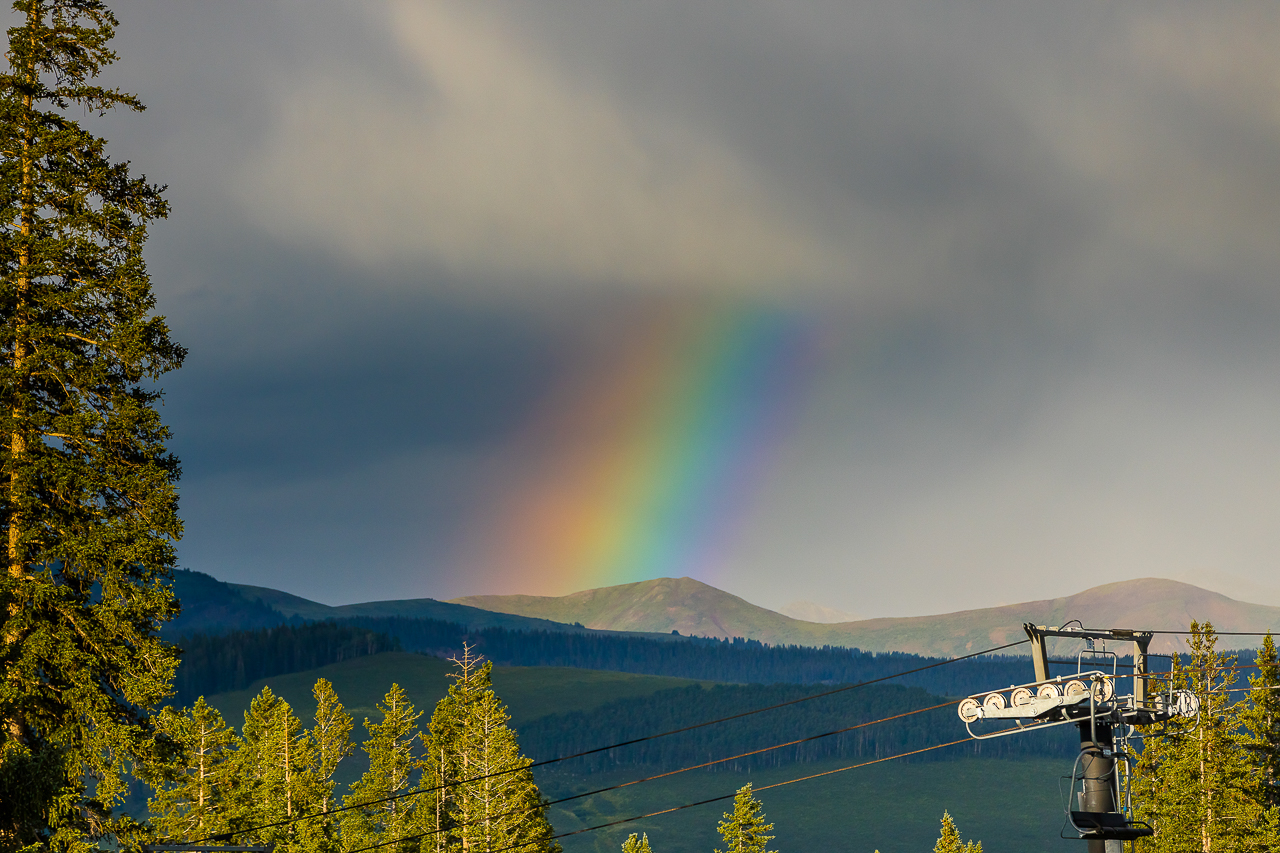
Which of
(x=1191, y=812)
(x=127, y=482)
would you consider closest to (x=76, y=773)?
(x=127, y=482)

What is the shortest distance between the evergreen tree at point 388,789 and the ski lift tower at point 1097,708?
3791 centimetres

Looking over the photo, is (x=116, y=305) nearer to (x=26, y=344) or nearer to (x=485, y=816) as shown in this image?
(x=26, y=344)

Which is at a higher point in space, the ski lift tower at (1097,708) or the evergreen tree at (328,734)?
the ski lift tower at (1097,708)

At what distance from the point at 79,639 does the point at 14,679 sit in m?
1.59

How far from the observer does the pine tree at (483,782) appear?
209 feet

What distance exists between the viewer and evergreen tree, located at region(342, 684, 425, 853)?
204 ft

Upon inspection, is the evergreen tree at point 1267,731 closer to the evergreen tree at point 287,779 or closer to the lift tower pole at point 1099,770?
the lift tower pole at point 1099,770

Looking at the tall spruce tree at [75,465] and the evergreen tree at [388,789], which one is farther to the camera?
the evergreen tree at [388,789]

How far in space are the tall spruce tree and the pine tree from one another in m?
37.0

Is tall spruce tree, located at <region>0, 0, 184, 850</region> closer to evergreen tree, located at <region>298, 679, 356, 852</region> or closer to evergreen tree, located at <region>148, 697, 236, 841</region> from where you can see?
evergreen tree, located at <region>148, 697, 236, 841</region>

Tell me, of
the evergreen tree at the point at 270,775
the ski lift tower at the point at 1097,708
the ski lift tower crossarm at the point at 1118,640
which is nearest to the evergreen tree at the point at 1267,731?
the ski lift tower at the point at 1097,708

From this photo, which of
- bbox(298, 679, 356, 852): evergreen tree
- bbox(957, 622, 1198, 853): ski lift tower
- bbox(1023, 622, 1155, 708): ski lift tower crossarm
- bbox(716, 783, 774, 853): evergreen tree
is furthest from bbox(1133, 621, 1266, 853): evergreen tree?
bbox(298, 679, 356, 852): evergreen tree

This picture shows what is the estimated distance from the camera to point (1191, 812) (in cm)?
5772

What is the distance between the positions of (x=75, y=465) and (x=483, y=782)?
45005 mm
